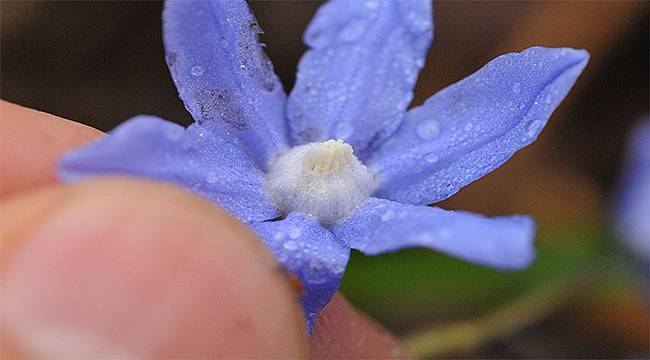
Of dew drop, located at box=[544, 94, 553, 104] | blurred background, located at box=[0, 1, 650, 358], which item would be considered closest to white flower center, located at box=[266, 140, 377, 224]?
dew drop, located at box=[544, 94, 553, 104]

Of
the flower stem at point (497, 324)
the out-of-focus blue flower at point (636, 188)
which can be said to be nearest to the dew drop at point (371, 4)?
the flower stem at point (497, 324)

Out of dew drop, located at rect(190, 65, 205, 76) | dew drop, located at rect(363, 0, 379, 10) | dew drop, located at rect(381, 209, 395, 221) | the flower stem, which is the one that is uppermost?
dew drop, located at rect(363, 0, 379, 10)

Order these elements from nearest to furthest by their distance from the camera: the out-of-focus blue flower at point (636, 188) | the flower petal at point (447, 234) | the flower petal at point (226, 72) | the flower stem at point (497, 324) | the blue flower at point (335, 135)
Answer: the flower petal at point (447, 234)
the blue flower at point (335, 135)
the flower petal at point (226, 72)
the flower stem at point (497, 324)
the out-of-focus blue flower at point (636, 188)

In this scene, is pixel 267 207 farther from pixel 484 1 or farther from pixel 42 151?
pixel 484 1

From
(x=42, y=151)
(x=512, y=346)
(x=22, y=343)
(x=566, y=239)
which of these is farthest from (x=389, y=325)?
(x=22, y=343)

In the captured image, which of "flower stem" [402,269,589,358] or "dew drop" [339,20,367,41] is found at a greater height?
"dew drop" [339,20,367,41]

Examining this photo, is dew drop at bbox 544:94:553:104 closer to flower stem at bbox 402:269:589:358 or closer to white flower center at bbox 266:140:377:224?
white flower center at bbox 266:140:377:224

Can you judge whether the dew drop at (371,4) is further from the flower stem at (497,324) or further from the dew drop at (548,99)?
the flower stem at (497,324)
